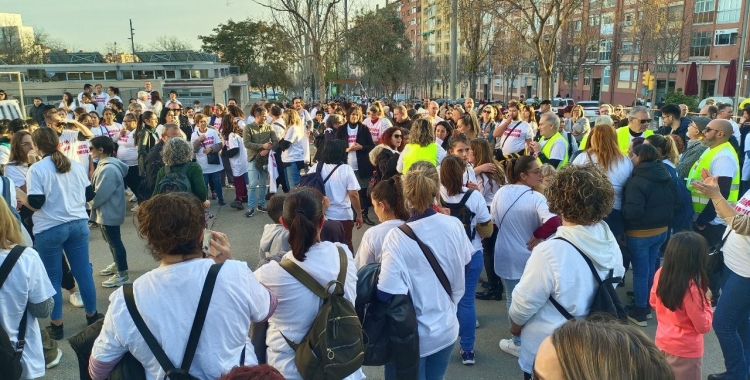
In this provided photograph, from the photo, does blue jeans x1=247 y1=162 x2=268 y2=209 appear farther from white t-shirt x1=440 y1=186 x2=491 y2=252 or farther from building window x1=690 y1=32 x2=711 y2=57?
building window x1=690 y1=32 x2=711 y2=57

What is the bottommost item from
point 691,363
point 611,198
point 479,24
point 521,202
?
point 691,363

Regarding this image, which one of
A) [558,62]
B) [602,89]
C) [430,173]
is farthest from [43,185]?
[602,89]

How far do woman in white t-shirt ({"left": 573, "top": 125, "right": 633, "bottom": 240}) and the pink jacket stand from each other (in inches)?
62.9

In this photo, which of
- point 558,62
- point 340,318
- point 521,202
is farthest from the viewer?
point 558,62

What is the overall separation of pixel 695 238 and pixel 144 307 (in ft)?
9.94

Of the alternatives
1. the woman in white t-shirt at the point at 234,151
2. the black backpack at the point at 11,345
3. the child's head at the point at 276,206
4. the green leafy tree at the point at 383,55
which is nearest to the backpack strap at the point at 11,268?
the black backpack at the point at 11,345

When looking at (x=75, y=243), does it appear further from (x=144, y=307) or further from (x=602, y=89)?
(x=602, y=89)

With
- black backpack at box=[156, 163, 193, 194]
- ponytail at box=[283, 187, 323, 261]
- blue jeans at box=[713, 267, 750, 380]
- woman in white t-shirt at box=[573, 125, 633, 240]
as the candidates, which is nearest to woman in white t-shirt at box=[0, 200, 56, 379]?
ponytail at box=[283, 187, 323, 261]

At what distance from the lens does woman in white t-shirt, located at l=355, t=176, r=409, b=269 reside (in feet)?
10.7

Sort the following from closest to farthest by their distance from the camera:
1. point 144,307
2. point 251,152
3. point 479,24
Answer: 1. point 144,307
2. point 251,152
3. point 479,24

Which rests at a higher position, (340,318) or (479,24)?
(479,24)

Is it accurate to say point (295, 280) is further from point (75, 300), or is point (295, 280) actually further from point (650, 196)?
point (75, 300)

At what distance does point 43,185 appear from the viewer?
14.3ft

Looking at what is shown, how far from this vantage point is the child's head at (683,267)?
304 cm
